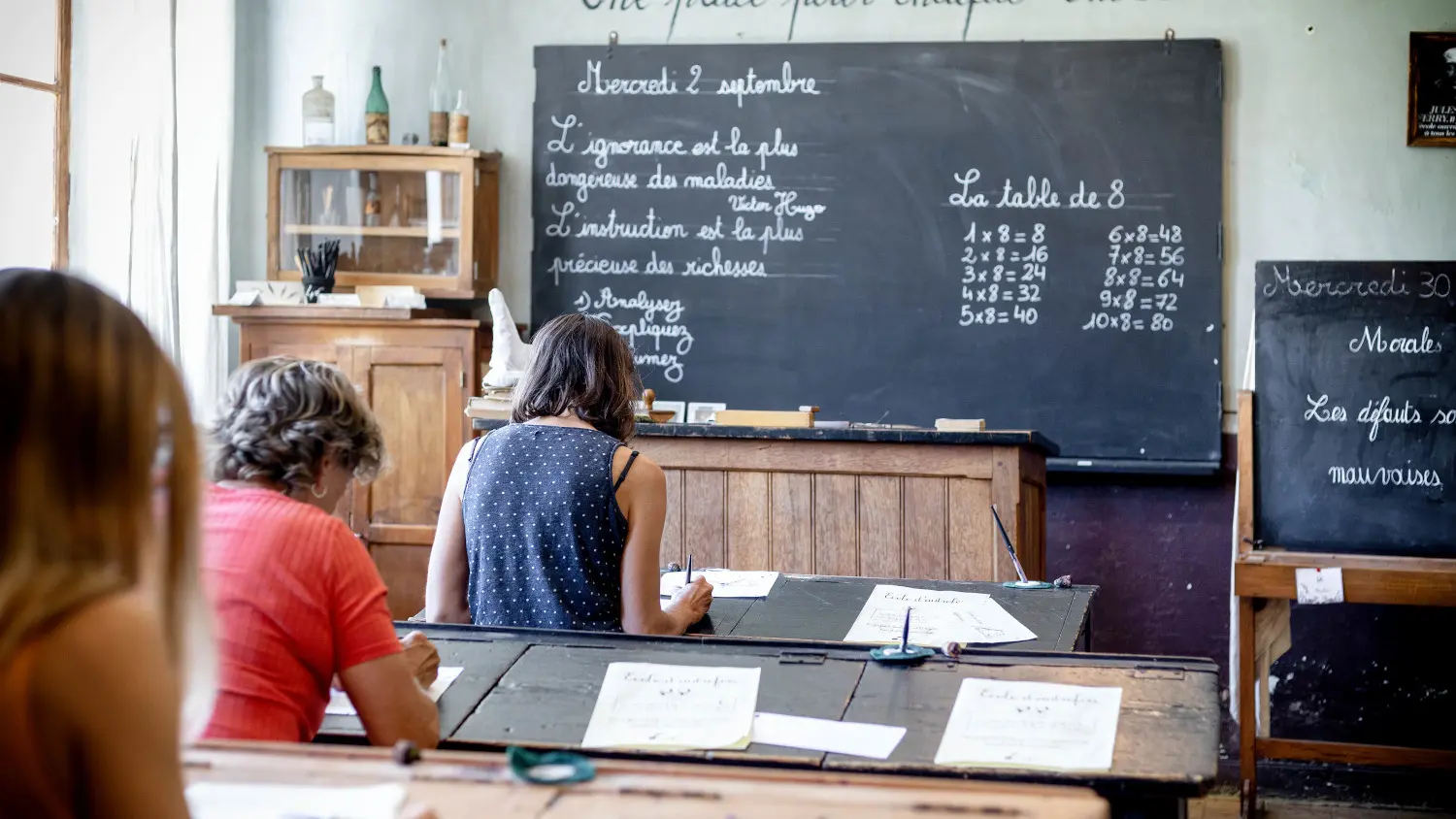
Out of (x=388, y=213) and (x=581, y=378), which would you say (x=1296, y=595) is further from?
(x=388, y=213)

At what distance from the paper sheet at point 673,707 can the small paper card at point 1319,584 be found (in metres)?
2.18

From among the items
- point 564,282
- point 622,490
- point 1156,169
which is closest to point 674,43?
point 564,282

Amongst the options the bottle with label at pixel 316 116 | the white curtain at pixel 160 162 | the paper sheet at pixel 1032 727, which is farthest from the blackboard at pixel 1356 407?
the white curtain at pixel 160 162

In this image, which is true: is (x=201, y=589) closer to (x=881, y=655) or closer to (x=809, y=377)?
→ (x=881, y=655)

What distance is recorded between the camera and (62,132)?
4.21 metres

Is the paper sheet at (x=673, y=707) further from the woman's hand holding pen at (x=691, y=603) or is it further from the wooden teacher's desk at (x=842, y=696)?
the woman's hand holding pen at (x=691, y=603)

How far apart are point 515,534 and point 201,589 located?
1310mm

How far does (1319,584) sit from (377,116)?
3236 mm

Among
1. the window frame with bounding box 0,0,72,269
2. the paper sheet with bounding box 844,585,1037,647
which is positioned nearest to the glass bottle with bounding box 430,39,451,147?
the window frame with bounding box 0,0,72,269

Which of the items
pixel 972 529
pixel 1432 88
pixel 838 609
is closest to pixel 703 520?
pixel 972 529

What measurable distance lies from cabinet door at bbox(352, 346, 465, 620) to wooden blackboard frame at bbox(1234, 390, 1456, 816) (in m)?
2.36

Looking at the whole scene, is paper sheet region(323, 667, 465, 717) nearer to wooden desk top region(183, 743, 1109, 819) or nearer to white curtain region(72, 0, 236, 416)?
wooden desk top region(183, 743, 1109, 819)

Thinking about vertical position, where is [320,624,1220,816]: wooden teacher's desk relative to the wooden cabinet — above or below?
below

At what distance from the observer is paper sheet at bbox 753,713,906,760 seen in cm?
160
